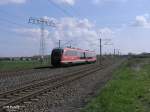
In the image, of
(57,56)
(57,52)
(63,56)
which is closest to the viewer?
(57,56)

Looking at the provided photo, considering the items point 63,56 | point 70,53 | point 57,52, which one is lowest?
point 63,56

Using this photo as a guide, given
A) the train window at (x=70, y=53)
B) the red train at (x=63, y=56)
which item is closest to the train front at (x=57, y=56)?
the red train at (x=63, y=56)

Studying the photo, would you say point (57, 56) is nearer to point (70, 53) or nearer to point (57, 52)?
point (57, 52)

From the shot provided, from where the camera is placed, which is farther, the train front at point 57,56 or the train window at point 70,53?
the train window at point 70,53

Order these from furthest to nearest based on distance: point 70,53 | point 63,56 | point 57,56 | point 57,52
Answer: point 70,53, point 57,52, point 63,56, point 57,56

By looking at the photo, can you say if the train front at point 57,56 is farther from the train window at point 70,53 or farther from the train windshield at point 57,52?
the train window at point 70,53

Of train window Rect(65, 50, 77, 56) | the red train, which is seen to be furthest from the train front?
train window Rect(65, 50, 77, 56)

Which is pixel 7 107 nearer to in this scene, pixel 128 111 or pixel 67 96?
pixel 128 111

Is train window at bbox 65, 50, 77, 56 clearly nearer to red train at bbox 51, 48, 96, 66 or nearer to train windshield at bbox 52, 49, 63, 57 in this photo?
red train at bbox 51, 48, 96, 66

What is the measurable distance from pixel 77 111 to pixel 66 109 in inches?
28.2

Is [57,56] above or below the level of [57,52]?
below

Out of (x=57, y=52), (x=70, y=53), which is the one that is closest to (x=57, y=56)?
(x=57, y=52)

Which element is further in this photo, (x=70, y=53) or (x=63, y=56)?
(x=70, y=53)

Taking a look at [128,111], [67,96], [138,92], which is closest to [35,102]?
[67,96]
